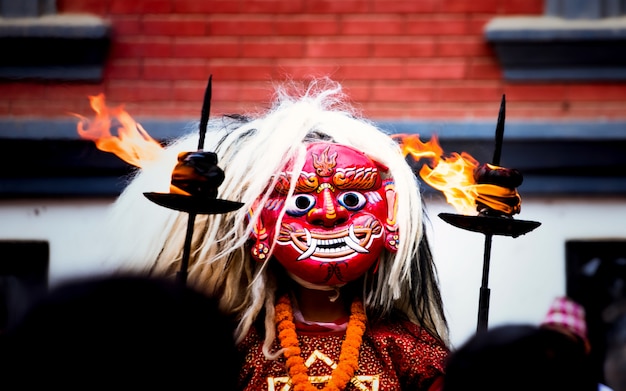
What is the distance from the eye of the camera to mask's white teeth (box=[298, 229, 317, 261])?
317 centimetres

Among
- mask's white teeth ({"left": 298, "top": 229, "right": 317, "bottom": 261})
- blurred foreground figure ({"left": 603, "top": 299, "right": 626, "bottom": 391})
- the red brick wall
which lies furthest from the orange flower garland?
the red brick wall

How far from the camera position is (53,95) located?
5.37 m

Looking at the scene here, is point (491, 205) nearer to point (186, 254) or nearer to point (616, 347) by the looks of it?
point (186, 254)

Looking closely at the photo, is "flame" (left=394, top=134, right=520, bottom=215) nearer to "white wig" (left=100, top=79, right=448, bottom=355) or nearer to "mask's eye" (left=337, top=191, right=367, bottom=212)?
"white wig" (left=100, top=79, right=448, bottom=355)

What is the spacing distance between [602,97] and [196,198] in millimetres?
2936

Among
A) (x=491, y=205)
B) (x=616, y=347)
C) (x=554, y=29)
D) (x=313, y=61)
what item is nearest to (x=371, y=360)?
(x=491, y=205)

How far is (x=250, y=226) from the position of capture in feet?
10.7

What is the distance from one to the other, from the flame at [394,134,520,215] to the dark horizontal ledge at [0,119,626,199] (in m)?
1.52

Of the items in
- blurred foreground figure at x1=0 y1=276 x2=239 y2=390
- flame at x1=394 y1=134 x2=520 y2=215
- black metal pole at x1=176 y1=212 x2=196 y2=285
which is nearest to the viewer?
blurred foreground figure at x1=0 y1=276 x2=239 y2=390

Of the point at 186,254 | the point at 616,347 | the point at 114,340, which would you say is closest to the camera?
the point at 114,340

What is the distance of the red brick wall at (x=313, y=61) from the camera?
5305 millimetres

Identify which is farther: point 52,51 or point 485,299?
point 52,51

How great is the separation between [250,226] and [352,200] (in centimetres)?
32

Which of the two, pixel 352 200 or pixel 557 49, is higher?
pixel 557 49
